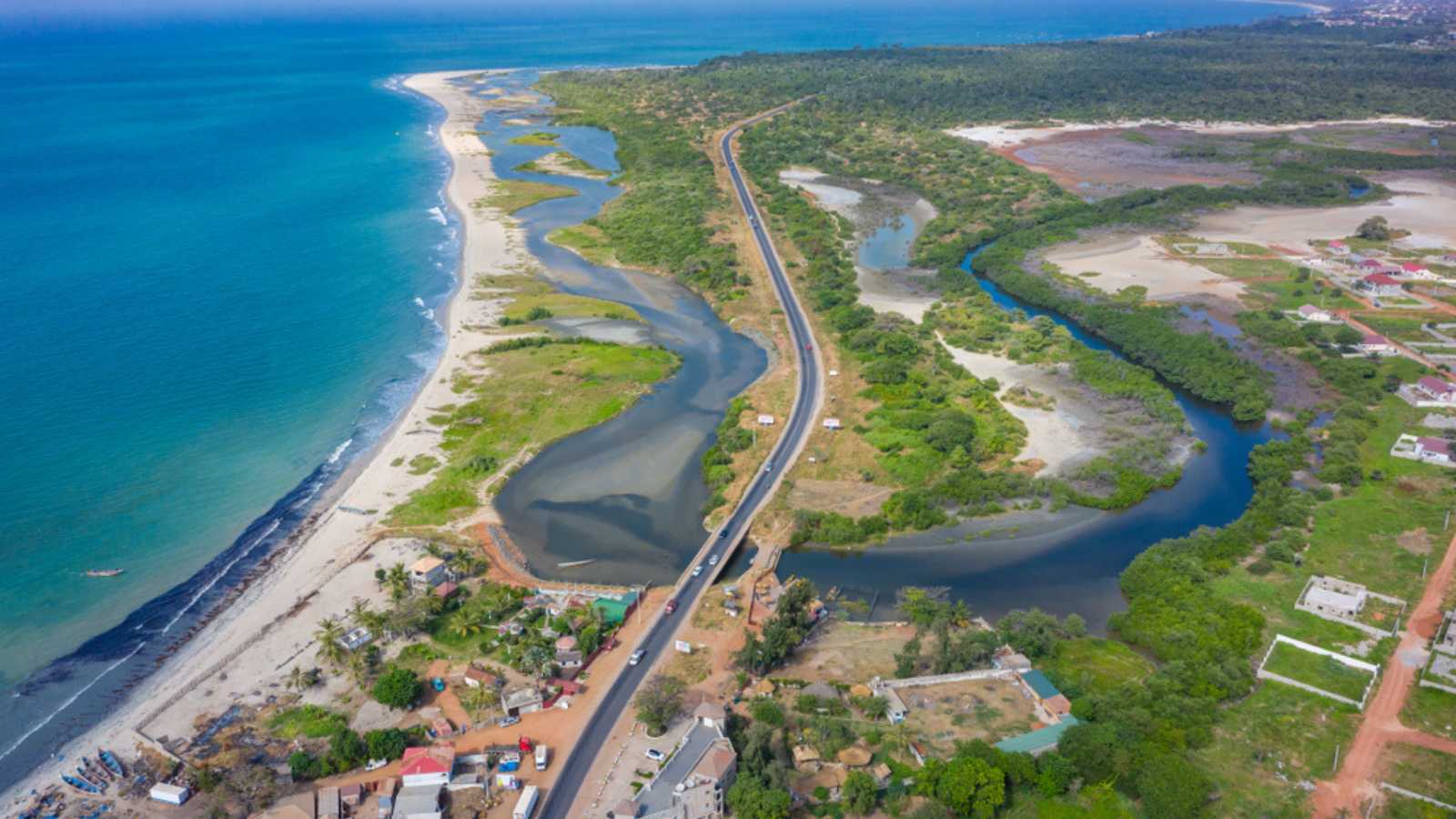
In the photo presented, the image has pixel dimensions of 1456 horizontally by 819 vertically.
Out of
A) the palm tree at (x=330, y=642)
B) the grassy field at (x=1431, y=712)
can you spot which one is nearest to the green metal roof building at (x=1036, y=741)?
the grassy field at (x=1431, y=712)

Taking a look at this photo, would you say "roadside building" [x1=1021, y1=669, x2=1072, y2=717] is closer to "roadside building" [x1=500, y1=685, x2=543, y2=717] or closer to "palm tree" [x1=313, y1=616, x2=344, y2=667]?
"roadside building" [x1=500, y1=685, x2=543, y2=717]

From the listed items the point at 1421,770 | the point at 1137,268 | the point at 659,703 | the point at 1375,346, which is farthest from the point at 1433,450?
the point at 659,703

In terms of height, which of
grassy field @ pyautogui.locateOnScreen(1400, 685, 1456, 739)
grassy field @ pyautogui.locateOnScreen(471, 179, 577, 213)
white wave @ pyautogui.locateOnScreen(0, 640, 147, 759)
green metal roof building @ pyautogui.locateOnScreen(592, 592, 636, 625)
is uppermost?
grassy field @ pyautogui.locateOnScreen(471, 179, 577, 213)

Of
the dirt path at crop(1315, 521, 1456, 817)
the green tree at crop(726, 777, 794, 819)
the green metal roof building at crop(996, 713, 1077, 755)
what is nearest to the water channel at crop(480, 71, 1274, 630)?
the green metal roof building at crop(996, 713, 1077, 755)

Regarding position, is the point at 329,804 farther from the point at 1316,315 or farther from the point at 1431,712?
the point at 1316,315

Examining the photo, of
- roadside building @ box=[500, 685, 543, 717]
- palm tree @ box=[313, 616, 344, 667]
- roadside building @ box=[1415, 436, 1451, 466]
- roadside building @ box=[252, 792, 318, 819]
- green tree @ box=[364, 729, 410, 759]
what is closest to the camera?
roadside building @ box=[252, 792, 318, 819]

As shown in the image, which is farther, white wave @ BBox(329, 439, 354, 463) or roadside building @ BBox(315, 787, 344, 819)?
white wave @ BBox(329, 439, 354, 463)

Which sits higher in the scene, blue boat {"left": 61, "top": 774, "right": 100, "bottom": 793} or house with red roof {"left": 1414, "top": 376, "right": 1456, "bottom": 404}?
house with red roof {"left": 1414, "top": 376, "right": 1456, "bottom": 404}
